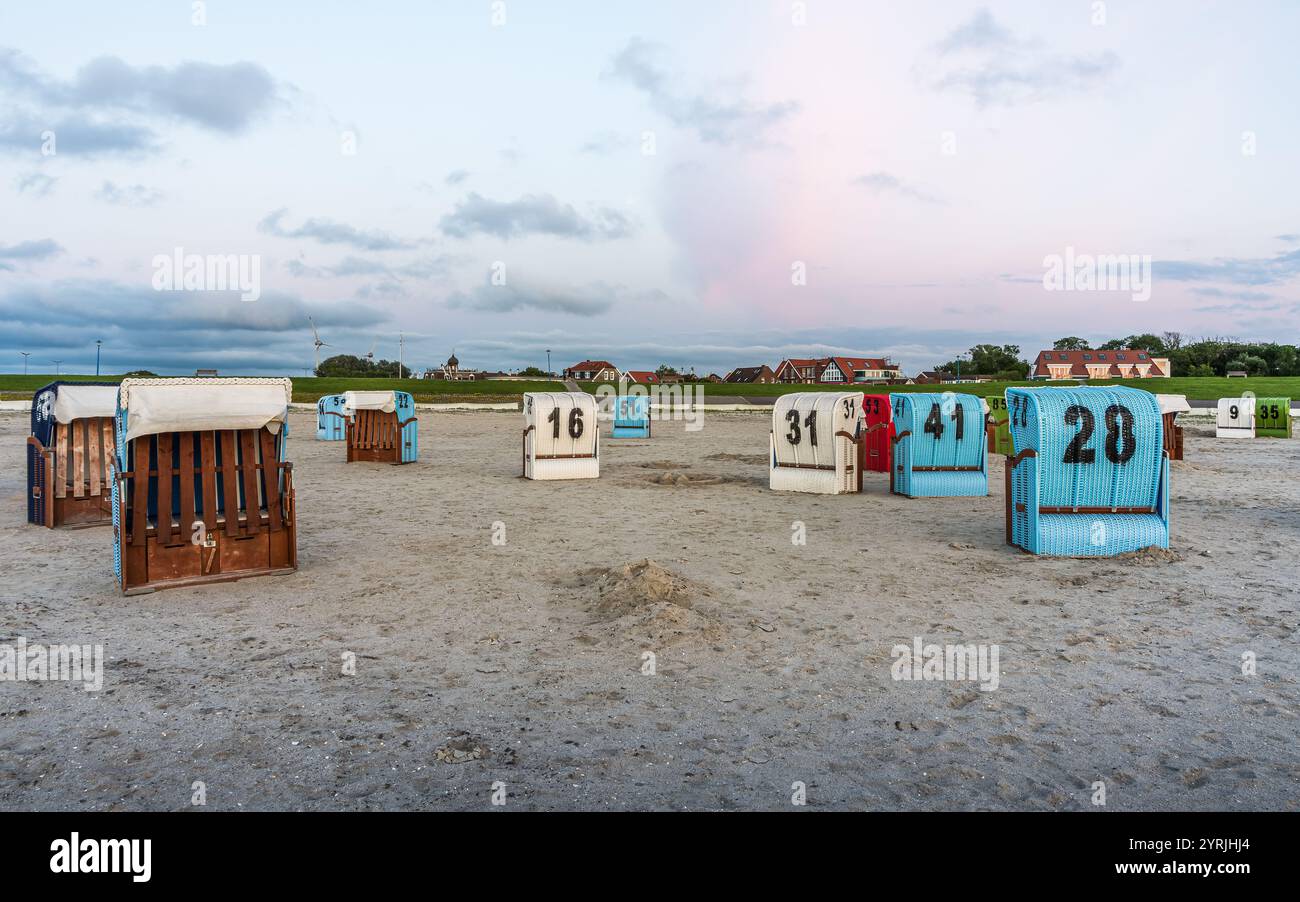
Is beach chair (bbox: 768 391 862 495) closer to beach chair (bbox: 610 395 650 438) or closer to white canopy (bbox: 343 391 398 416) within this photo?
white canopy (bbox: 343 391 398 416)

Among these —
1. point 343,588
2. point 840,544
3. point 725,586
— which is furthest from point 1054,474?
point 343,588

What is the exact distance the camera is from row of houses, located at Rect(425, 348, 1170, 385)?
12419cm

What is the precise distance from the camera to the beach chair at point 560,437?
61.5 feet

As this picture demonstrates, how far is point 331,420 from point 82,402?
19.8 meters

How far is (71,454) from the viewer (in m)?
11.8

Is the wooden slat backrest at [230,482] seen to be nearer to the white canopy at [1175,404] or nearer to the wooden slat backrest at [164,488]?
the wooden slat backrest at [164,488]

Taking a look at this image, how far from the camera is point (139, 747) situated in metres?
4.37

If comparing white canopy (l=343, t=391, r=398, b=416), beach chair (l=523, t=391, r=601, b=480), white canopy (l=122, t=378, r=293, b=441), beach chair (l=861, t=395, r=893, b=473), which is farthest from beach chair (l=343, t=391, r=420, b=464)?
white canopy (l=122, t=378, r=293, b=441)

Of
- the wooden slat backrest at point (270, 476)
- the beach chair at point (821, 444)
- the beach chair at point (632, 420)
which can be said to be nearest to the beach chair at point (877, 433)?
the beach chair at point (821, 444)

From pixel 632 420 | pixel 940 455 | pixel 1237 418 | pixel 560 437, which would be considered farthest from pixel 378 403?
pixel 1237 418

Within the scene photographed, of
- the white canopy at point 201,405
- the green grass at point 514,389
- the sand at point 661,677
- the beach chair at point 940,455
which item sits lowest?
the sand at point 661,677

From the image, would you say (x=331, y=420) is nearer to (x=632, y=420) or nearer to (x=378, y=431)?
(x=378, y=431)

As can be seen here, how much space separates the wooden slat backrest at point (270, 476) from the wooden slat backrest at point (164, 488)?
89 cm
